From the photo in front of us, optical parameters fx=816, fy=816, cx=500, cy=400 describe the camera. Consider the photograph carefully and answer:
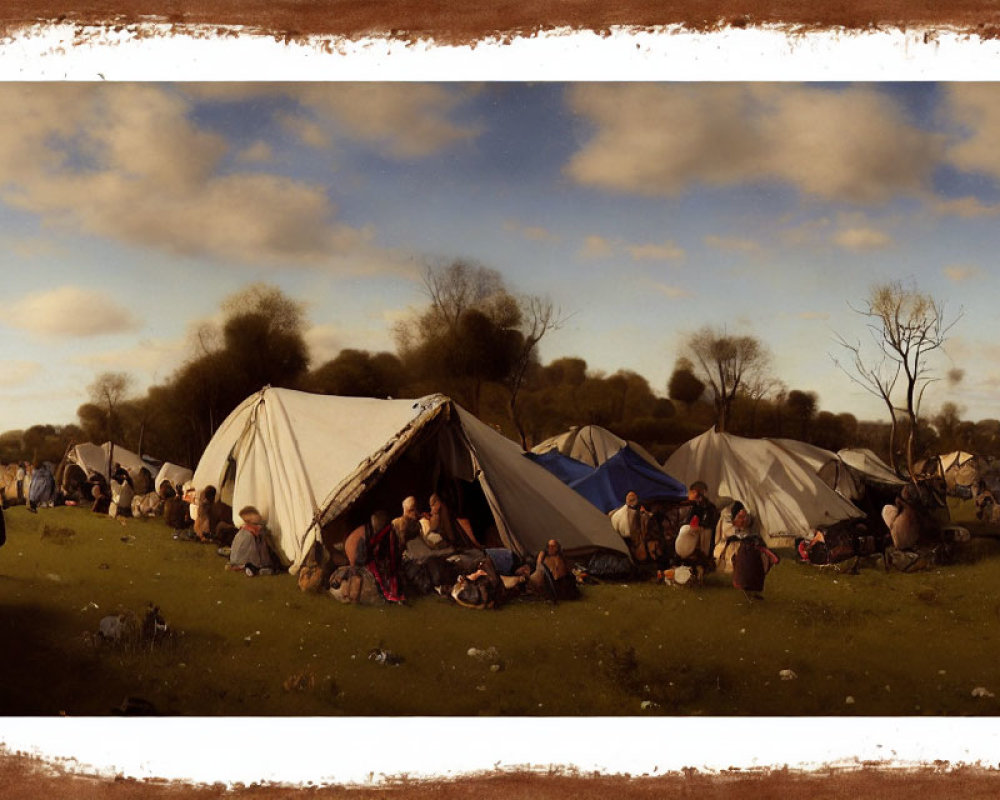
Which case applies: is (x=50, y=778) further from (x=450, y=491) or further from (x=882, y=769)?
(x=882, y=769)

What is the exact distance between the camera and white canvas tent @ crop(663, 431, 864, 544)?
4.50 metres

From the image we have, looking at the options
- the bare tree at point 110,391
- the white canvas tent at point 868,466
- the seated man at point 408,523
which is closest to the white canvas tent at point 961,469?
the white canvas tent at point 868,466

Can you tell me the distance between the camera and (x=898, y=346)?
176 inches

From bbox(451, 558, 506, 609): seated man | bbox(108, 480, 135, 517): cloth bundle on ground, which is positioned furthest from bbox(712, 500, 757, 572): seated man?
bbox(108, 480, 135, 517): cloth bundle on ground

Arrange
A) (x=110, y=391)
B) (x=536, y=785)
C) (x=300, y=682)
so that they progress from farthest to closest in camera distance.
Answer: (x=110, y=391)
(x=300, y=682)
(x=536, y=785)

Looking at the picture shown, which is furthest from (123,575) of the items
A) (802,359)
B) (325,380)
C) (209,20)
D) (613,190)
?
(802,359)

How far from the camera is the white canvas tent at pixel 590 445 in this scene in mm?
4465

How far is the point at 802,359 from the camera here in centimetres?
444

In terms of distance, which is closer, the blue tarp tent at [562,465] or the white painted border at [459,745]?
the white painted border at [459,745]

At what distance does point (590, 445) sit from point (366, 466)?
126 cm

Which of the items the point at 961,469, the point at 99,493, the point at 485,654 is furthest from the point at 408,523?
the point at 961,469

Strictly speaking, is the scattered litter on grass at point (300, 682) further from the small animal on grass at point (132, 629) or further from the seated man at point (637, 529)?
the seated man at point (637, 529)

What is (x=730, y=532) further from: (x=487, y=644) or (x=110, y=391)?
(x=110, y=391)

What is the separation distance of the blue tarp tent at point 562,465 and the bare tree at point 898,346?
151cm
